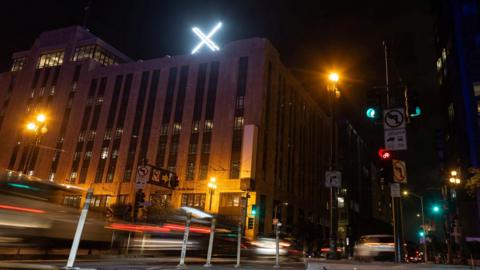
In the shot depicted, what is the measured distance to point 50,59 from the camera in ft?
252

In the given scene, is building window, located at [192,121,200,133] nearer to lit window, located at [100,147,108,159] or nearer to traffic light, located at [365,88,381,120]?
lit window, located at [100,147,108,159]

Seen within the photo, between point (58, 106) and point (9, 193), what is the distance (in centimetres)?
6510

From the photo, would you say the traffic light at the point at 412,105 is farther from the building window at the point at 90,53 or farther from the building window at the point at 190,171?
the building window at the point at 90,53

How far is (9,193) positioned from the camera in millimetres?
12133

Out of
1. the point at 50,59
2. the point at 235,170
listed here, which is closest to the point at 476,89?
the point at 235,170

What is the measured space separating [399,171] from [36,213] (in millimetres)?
12233

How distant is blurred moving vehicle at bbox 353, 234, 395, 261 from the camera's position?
20.1 metres

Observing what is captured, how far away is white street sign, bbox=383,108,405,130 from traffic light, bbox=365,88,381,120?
273 mm

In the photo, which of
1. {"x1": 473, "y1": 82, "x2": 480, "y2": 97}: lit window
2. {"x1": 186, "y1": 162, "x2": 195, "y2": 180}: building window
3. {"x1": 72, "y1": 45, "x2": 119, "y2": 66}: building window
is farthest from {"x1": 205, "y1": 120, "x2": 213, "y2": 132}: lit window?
{"x1": 473, "y1": 82, "x2": 480, "y2": 97}: lit window

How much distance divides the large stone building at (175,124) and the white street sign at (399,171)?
38821 mm

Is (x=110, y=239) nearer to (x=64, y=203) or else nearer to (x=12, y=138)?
(x=64, y=203)

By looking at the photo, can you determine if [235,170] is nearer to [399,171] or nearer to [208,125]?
[208,125]

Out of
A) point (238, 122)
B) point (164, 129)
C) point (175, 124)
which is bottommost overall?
point (164, 129)

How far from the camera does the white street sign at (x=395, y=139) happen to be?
36.6ft
